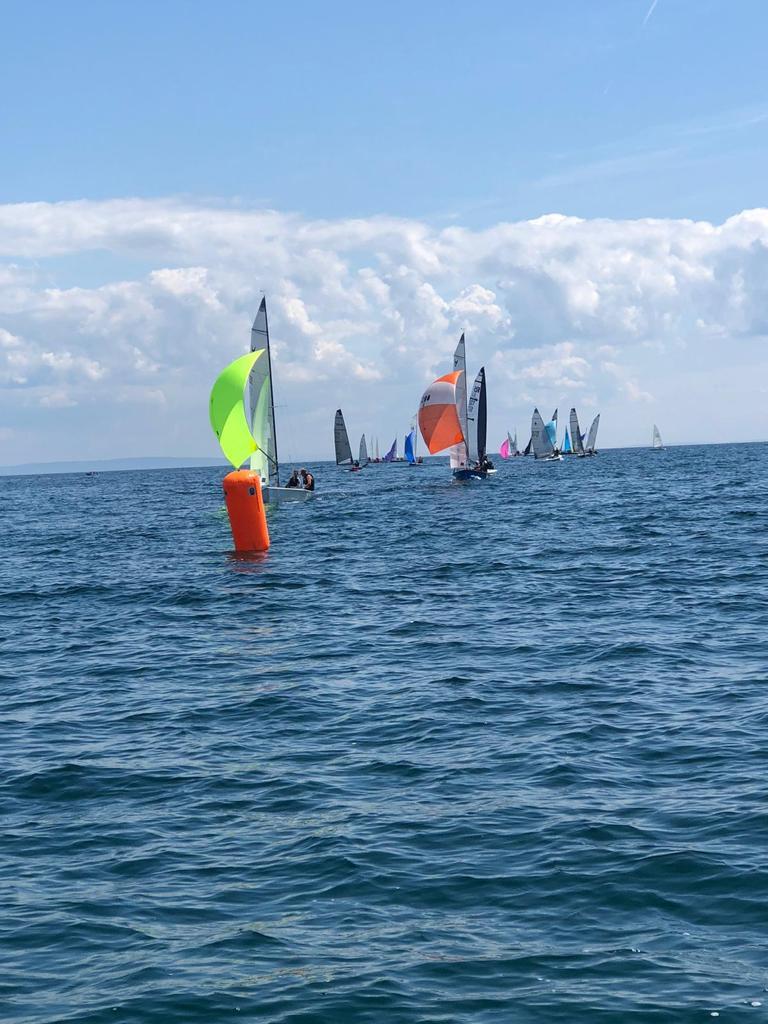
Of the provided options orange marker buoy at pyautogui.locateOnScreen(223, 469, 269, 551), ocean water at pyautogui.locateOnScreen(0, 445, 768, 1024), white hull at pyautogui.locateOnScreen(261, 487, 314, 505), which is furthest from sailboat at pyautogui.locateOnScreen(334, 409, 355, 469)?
ocean water at pyautogui.locateOnScreen(0, 445, 768, 1024)

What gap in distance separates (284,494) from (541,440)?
7734 centimetres

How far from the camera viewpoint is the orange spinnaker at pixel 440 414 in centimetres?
7025

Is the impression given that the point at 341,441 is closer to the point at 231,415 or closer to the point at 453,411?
the point at 453,411

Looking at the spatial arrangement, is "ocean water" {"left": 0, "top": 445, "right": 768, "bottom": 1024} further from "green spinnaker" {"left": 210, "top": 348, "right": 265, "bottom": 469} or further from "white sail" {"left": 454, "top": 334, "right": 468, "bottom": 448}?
"white sail" {"left": 454, "top": 334, "right": 468, "bottom": 448}

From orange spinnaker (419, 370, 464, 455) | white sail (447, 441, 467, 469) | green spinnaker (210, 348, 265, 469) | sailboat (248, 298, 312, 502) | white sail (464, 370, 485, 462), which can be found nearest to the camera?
green spinnaker (210, 348, 265, 469)

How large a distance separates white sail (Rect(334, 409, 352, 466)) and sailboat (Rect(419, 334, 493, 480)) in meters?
50.2

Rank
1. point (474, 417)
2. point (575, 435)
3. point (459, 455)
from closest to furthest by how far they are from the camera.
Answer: point (474, 417)
point (459, 455)
point (575, 435)

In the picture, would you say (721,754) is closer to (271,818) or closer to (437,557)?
(271,818)

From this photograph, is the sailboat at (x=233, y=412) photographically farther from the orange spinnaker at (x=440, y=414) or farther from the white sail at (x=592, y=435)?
the white sail at (x=592, y=435)

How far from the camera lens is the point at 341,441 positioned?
5133 inches

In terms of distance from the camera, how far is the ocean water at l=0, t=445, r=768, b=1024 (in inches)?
275

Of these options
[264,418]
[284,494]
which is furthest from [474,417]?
[264,418]

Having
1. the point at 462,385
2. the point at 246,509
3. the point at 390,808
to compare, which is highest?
the point at 462,385

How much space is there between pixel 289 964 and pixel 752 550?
1014 inches
